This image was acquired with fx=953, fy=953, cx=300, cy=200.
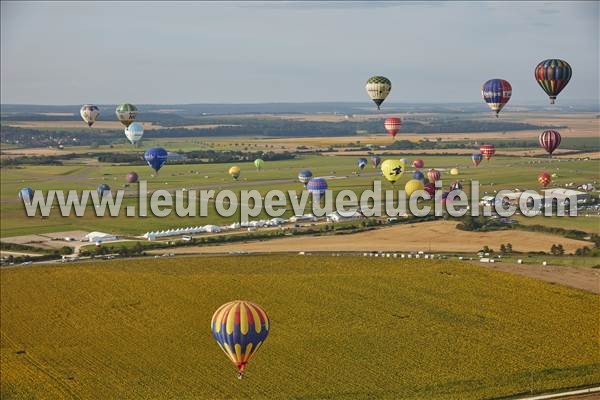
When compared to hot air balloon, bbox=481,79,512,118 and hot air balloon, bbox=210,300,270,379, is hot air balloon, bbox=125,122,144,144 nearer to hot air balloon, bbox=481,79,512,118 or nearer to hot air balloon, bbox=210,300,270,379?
hot air balloon, bbox=481,79,512,118

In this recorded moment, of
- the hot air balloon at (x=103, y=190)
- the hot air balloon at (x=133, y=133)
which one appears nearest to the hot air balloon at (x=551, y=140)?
the hot air balloon at (x=133, y=133)

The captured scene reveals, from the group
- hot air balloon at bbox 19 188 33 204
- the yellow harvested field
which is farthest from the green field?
the yellow harvested field

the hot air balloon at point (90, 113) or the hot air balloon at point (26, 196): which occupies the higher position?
the hot air balloon at point (90, 113)

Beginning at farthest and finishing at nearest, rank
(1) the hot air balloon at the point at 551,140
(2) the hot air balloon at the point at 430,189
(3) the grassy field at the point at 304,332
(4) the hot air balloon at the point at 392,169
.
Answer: (2) the hot air balloon at the point at 430,189
(4) the hot air balloon at the point at 392,169
(1) the hot air balloon at the point at 551,140
(3) the grassy field at the point at 304,332

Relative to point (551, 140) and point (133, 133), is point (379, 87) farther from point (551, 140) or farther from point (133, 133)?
point (133, 133)

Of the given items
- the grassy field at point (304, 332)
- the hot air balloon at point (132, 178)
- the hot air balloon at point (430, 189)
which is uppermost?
the hot air balloon at point (132, 178)

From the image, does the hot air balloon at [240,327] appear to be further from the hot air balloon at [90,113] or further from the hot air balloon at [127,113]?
the hot air balloon at [90,113]

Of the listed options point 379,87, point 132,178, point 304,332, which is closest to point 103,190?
point 132,178

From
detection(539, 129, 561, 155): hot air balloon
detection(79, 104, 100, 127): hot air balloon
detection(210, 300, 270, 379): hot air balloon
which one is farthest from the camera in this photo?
detection(79, 104, 100, 127): hot air balloon
